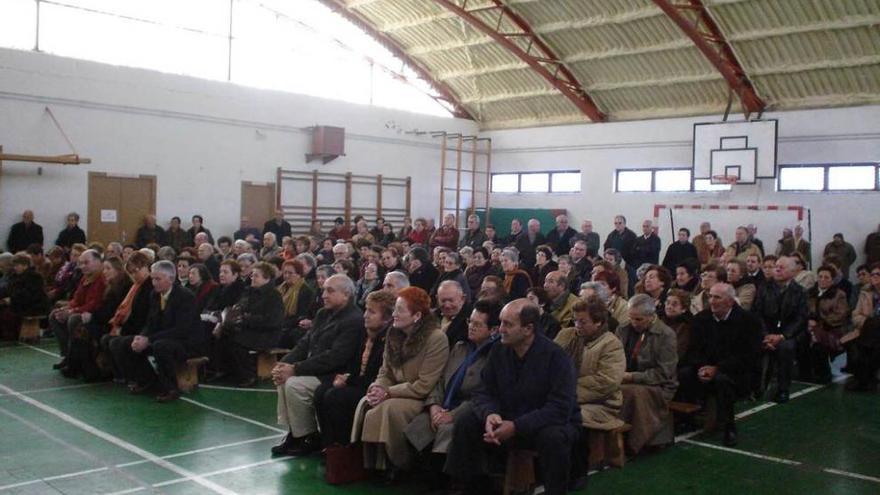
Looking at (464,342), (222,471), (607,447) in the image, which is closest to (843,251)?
(607,447)

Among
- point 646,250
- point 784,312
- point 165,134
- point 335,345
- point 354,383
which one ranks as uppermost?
point 165,134

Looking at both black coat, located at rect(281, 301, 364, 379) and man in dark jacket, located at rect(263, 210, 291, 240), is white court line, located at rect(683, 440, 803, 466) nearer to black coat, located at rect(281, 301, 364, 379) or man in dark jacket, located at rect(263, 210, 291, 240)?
black coat, located at rect(281, 301, 364, 379)

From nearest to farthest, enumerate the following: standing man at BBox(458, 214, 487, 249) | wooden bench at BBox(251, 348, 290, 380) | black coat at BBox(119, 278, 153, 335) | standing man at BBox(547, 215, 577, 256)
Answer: black coat at BBox(119, 278, 153, 335) < wooden bench at BBox(251, 348, 290, 380) < standing man at BBox(547, 215, 577, 256) < standing man at BBox(458, 214, 487, 249)

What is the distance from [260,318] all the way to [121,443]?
1864 mm

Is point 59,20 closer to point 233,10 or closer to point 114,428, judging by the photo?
point 233,10

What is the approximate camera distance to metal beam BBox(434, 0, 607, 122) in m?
15.1

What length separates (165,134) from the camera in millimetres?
14258

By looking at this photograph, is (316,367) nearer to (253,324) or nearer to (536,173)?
(253,324)

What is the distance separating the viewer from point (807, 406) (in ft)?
21.9

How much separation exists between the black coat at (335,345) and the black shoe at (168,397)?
5.93 ft

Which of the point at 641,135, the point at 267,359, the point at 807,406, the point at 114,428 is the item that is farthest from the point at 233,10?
the point at 807,406

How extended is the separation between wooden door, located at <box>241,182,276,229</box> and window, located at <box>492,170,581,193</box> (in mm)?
6053

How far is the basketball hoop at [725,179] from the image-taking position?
1442cm

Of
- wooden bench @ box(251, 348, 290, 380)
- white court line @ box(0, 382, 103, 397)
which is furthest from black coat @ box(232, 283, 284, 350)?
white court line @ box(0, 382, 103, 397)
